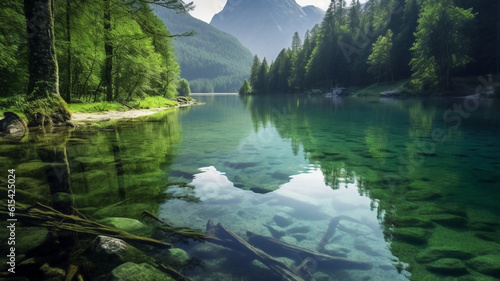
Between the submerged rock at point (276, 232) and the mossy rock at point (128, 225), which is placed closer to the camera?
the mossy rock at point (128, 225)

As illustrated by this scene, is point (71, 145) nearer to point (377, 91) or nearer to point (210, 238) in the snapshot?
point (210, 238)

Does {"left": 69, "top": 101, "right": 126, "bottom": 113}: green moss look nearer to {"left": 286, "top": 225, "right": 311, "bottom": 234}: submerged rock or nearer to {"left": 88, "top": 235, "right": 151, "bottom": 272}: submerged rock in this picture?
{"left": 88, "top": 235, "right": 151, "bottom": 272}: submerged rock

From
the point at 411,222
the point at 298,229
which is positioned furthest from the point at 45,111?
the point at 411,222

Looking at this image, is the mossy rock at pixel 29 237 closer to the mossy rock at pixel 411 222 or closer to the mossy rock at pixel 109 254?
the mossy rock at pixel 109 254

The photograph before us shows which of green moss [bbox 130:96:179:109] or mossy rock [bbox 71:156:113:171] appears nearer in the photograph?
mossy rock [bbox 71:156:113:171]

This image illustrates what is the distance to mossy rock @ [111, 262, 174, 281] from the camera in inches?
95.3

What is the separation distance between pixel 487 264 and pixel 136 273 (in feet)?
12.8

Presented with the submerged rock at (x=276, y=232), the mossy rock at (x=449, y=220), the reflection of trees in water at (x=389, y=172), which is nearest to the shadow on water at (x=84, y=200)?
the submerged rock at (x=276, y=232)

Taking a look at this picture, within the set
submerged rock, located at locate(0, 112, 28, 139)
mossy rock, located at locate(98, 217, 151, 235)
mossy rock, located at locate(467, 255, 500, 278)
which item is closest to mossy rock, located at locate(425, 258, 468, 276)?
mossy rock, located at locate(467, 255, 500, 278)

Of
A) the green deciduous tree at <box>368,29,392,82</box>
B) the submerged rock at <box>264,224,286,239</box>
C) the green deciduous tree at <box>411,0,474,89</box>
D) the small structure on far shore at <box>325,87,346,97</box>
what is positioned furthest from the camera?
the small structure on far shore at <box>325,87,346,97</box>

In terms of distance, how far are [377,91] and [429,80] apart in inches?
630

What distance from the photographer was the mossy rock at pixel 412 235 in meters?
3.58

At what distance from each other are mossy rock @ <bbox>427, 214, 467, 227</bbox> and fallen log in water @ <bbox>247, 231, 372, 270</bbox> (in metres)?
1.89

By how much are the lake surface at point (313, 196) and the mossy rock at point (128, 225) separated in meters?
0.39
